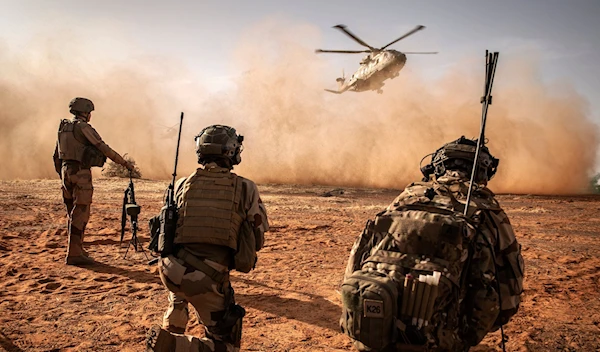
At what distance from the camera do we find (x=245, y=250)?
303cm

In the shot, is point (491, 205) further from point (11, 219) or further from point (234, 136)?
point (11, 219)

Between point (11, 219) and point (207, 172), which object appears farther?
point (11, 219)

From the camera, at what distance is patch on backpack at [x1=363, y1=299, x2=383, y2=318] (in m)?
1.97

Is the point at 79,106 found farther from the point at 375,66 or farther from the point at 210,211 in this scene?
the point at 375,66

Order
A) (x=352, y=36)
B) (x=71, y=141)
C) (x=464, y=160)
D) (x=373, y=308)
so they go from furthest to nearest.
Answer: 1. (x=352, y=36)
2. (x=71, y=141)
3. (x=464, y=160)
4. (x=373, y=308)

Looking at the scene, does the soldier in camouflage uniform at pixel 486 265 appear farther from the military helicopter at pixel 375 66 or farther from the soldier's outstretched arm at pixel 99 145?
the military helicopter at pixel 375 66

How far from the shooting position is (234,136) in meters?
3.26

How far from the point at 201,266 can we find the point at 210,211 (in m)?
0.38

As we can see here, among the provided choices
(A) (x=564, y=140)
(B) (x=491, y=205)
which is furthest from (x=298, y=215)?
(A) (x=564, y=140)

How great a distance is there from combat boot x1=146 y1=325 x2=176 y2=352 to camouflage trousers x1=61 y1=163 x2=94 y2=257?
410cm

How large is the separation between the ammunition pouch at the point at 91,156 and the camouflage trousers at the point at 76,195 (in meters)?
0.14

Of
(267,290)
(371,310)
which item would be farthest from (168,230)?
(267,290)

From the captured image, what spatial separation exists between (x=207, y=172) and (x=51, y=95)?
2993 centimetres

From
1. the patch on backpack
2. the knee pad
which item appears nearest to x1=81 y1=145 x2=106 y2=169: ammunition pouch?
the knee pad
